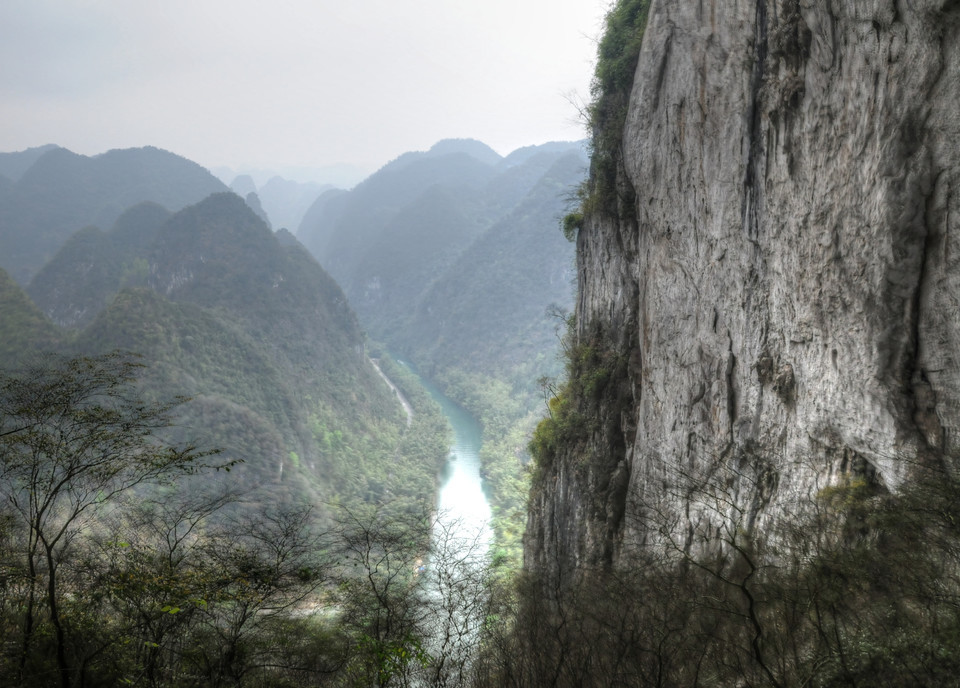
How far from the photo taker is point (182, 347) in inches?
1836

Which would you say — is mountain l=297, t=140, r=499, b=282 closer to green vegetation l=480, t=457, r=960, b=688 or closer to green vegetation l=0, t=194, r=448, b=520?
green vegetation l=0, t=194, r=448, b=520

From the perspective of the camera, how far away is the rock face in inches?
246

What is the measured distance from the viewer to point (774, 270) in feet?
28.8

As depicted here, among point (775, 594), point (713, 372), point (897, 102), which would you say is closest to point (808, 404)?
point (713, 372)

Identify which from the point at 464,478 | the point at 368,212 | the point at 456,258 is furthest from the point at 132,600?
the point at 368,212

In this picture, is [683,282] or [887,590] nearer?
[887,590]

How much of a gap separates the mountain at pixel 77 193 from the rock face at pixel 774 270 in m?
105

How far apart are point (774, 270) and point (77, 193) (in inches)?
5498

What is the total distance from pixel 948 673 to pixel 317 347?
233 ft

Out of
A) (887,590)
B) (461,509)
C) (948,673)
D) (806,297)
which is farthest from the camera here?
(461,509)

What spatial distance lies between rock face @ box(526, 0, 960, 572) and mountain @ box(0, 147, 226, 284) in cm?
10509

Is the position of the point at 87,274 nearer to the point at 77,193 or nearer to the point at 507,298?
the point at 77,193

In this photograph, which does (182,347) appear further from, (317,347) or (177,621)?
(177,621)

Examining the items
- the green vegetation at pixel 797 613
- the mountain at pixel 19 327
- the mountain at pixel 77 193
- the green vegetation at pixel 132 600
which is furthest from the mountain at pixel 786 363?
the mountain at pixel 77 193
